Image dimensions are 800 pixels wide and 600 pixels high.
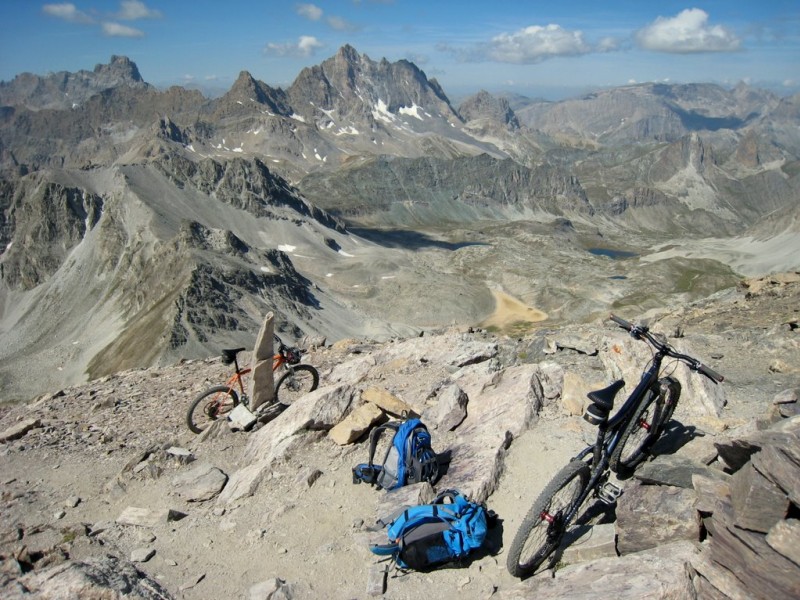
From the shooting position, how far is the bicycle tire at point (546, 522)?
8422 mm

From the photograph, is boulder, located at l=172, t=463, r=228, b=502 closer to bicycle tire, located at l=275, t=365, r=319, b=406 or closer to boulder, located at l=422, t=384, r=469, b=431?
bicycle tire, located at l=275, t=365, r=319, b=406

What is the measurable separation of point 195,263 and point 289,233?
63800mm

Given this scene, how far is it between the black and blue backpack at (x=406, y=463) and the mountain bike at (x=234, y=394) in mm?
5204

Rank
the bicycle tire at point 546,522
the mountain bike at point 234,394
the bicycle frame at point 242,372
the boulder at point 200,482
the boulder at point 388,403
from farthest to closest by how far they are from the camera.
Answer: the bicycle frame at point 242,372 < the mountain bike at point 234,394 < the boulder at point 388,403 < the boulder at point 200,482 < the bicycle tire at point 546,522

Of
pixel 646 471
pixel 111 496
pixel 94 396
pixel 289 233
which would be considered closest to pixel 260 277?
pixel 289 233

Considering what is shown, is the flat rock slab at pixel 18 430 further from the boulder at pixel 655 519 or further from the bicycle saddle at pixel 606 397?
the boulder at pixel 655 519

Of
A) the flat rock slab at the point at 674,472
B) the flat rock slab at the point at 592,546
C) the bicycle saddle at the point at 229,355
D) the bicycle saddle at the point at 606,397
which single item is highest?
the bicycle saddle at the point at 606,397

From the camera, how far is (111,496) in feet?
42.7

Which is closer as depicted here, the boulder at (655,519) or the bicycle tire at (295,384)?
the boulder at (655,519)

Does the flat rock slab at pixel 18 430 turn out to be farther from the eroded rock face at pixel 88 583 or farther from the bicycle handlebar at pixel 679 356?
the bicycle handlebar at pixel 679 356

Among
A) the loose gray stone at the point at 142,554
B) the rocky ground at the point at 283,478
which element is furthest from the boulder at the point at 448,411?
the loose gray stone at the point at 142,554

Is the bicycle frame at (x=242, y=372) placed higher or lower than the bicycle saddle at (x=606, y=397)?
lower

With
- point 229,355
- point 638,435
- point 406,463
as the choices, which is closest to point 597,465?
point 638,435

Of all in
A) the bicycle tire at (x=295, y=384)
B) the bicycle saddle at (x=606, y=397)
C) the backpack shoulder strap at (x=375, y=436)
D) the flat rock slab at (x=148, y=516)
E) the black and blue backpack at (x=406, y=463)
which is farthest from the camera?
the bicycle tire at (x=295, y=384)
